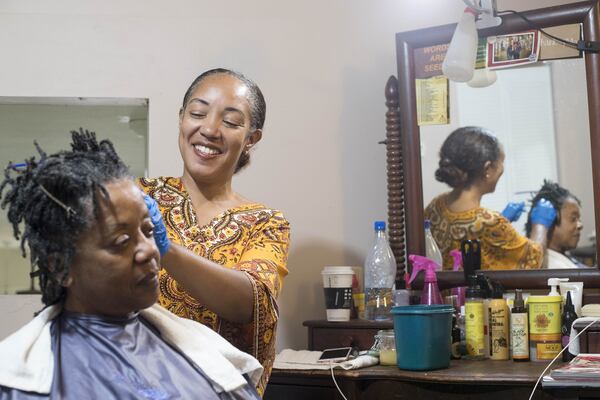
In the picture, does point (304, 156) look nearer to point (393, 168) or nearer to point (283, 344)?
point (393, 168)

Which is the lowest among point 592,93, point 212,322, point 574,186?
point 212,322

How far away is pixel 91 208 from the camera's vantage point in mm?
1211

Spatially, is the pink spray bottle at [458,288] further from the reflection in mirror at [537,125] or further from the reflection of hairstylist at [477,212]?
the reflection in mirror at [537,125]

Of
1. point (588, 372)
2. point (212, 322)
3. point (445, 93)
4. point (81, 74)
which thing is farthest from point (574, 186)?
point (81, 74)

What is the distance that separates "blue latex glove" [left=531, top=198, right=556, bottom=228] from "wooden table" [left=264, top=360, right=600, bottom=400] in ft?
1.56

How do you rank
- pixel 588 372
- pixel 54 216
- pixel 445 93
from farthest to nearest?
pixel 445 93
pixel 588 372
pixel 54 216

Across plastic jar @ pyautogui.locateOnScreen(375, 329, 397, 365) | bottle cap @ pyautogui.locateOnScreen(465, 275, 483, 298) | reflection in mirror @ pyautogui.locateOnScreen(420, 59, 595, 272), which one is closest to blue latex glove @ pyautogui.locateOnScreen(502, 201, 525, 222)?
reflection in mirror @ pyautogui.locateOnScreen(420, 59, 595, 272)

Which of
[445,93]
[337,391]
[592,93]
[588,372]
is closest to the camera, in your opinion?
[588,372]

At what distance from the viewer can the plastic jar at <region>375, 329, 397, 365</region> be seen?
2369 mm

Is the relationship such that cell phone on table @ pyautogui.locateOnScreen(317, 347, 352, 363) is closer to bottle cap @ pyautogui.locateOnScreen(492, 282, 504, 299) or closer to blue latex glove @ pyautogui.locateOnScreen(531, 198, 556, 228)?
bottle cap @ pyautogui.locateOnScreen(492, 282, 504, 299)

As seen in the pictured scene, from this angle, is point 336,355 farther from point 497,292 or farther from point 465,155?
point 465,155

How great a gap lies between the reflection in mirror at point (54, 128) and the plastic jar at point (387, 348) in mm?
1124

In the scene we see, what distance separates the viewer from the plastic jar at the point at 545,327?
229 cm

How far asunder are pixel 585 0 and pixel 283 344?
5.03 ft
